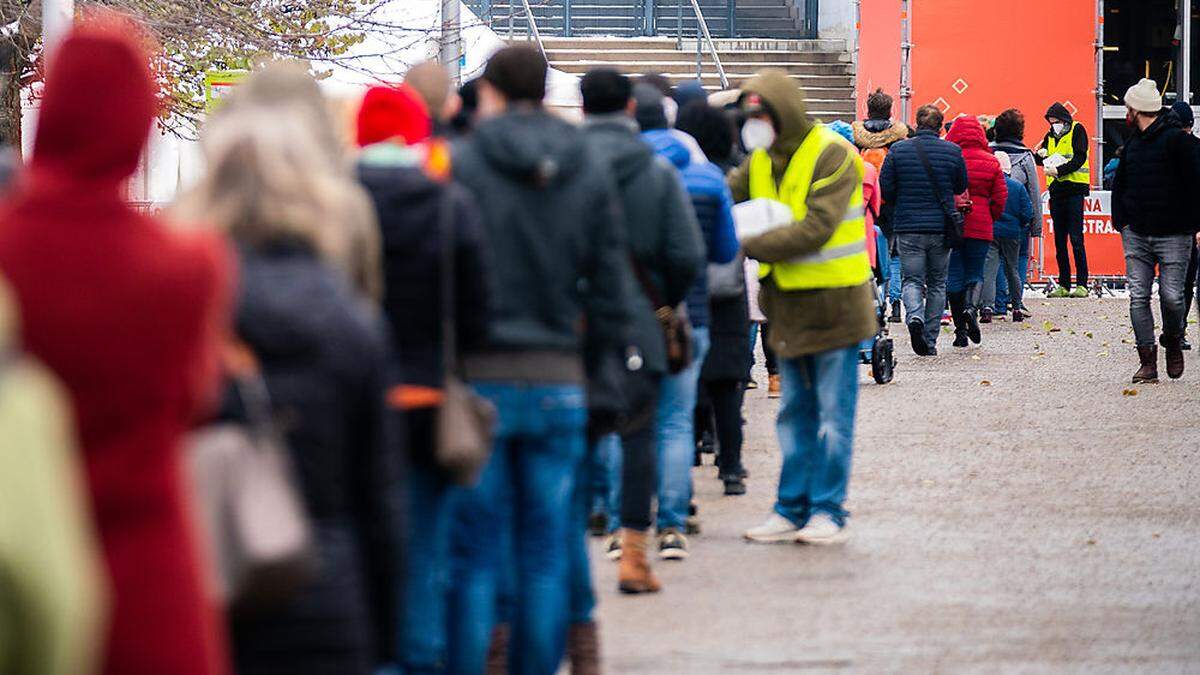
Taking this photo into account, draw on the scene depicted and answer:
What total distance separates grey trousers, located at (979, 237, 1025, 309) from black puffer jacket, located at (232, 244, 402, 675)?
16.9 meters

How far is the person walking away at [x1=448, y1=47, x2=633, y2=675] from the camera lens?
5879 millimetres

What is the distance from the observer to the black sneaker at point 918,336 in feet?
58.7

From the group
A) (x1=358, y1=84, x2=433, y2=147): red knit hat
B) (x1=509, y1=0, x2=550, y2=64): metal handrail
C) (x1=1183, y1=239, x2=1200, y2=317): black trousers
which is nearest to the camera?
(x1=358, y1=84, x2=433, y2=147): red knit hat

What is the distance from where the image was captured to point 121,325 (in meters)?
3.13

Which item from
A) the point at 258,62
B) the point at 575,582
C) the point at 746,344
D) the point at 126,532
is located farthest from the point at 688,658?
the point at 258,62

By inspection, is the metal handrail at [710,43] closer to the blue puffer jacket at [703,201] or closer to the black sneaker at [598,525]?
the black sneaker at [598,525]

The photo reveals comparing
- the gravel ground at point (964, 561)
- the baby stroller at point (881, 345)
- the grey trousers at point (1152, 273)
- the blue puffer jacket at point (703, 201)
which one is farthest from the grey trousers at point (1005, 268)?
the blue puffer jacket at point (703, 201)

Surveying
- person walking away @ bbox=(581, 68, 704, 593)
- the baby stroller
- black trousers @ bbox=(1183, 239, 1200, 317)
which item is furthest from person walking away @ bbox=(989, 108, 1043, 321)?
person walking away @ bbox=(581, 68, 704, 593)

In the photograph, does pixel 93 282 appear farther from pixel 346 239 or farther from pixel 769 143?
pixel 769 143

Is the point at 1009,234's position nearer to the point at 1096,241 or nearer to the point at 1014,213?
the point at 1014,213

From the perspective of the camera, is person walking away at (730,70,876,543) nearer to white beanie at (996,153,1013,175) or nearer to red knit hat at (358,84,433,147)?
Result: red knit hat at (358,84,433,147)

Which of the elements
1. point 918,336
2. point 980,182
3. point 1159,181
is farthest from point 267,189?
point 980,182

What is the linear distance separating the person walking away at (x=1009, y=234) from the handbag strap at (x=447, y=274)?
1533 centimetres

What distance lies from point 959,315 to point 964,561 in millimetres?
9928
